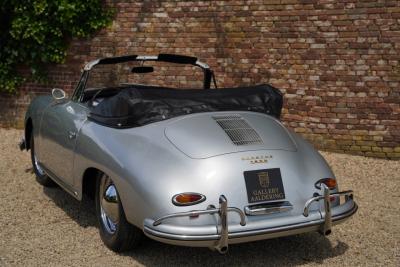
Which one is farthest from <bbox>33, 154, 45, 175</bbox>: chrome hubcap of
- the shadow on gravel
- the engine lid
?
the engine lid

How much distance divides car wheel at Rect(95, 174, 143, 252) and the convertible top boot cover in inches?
19.6

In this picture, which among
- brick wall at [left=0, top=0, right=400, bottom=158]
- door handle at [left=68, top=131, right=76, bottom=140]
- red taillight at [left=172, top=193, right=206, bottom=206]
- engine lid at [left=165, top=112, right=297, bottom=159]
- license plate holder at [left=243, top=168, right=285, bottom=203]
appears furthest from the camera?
brick wall at [left=0, top=0, right=400, bottom=158]

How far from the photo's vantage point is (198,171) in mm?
3746

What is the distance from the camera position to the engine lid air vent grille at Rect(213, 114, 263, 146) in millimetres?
4043

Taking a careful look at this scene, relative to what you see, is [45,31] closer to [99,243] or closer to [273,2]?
[273,2]

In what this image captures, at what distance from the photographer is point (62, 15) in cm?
905

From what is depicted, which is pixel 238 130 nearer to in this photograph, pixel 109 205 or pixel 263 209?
pixel 263 209

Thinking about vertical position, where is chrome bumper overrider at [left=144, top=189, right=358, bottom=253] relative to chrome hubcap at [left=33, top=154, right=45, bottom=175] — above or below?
above

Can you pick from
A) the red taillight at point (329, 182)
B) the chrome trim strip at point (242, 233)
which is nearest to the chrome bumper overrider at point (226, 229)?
the chrome trim strip at point (242, 233)

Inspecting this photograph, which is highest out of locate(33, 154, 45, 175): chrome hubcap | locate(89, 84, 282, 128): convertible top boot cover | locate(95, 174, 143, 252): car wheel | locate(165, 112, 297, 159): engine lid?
locate(89, 84, 282, 128): convertible top boot cover

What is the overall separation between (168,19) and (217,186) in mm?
5408

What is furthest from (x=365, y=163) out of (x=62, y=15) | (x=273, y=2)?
(x=62, y=15)

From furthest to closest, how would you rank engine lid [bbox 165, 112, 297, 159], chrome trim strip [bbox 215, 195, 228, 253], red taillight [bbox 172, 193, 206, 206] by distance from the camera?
1. engine lid [bbox 165, 112, 297, 159]
2. red taillight [bbox 172, 193, 206, 206]
3. chrome trim strip [bbox 215, 195, 228, 253]

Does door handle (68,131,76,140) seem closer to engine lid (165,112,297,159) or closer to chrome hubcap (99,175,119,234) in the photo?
chrome hubcap (99,175,119,234)
